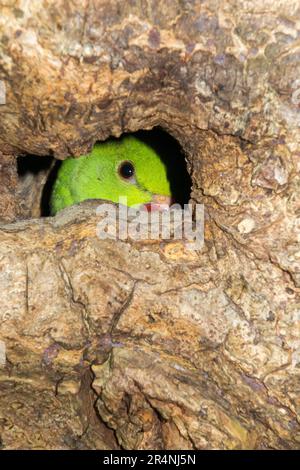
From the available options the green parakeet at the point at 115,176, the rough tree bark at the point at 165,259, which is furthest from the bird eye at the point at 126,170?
the rough tree bark at the point at 165,259

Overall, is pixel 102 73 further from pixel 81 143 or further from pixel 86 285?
pixel 86 285

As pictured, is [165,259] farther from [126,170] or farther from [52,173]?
[52,173]

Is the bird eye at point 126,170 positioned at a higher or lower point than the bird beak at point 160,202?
higher

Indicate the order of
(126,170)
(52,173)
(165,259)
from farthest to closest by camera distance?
1. (52,173)
2. (126,170)
3. (165,259)

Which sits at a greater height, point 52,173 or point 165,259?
point 52,173

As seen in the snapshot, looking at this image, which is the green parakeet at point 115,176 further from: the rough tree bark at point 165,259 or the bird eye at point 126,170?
the rough tree bark at point 165,259

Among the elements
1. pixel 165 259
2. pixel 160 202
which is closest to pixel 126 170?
pixel 160 202
